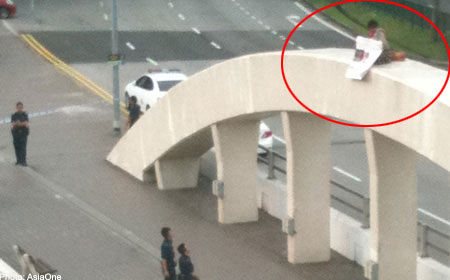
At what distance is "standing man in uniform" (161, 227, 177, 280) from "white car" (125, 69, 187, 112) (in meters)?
14.4

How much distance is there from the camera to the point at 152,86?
114ft

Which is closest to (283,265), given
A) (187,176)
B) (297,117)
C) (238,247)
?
(238,247)

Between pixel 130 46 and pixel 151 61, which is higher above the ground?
pixel 151 61

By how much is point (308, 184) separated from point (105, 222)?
4.96 m

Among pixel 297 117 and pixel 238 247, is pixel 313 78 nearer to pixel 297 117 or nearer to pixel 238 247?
pixel 297 117

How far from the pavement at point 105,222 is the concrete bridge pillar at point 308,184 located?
37cm

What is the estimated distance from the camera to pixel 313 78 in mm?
20719

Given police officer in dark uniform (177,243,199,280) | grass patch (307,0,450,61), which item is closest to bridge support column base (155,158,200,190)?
police officer in dark uniform (177,243,199,280)

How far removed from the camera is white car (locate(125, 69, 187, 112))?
3453 cm

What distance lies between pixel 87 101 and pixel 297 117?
16688 mm

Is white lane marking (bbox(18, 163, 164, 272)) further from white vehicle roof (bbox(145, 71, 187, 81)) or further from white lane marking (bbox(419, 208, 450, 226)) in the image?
white vehicle roof (bbox(145, 71, 187, 81))

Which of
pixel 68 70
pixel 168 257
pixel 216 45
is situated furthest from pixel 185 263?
pixel 216 45

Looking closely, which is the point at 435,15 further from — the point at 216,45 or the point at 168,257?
the point at 168,257

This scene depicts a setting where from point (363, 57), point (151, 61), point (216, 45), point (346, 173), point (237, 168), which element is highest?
point (363, 57)
